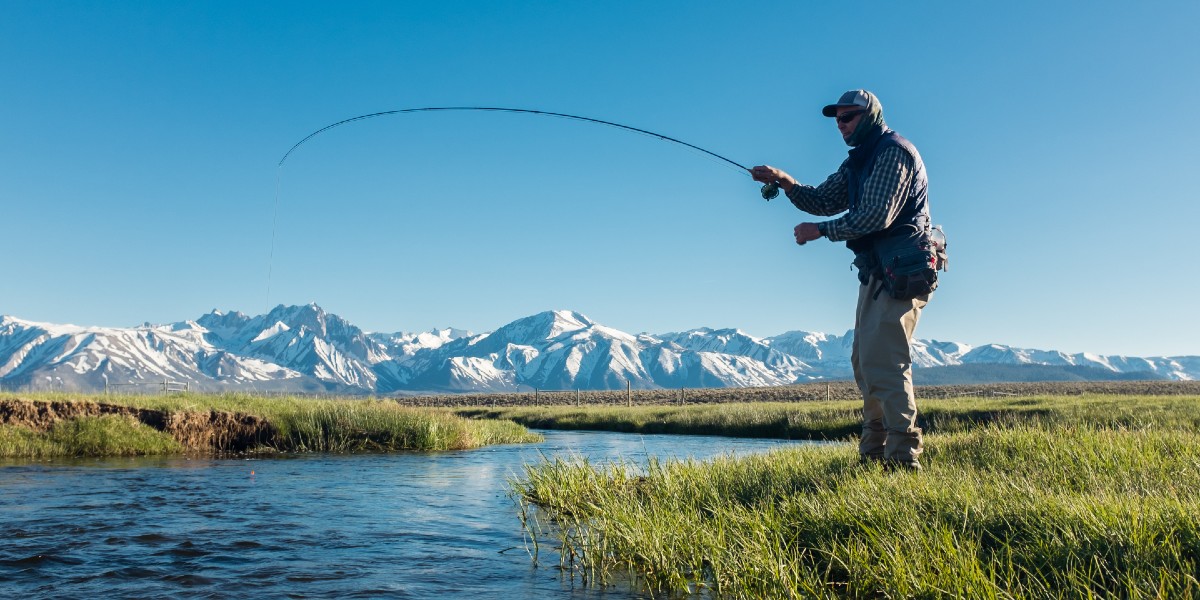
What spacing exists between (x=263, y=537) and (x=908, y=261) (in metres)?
5.68

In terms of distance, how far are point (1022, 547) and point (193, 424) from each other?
53.0 feet

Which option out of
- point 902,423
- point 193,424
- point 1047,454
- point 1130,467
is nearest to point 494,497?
point 902,423

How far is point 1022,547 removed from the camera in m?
4.21

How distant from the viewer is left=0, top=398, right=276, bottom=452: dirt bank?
15.2m

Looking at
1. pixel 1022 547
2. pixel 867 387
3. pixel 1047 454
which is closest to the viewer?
pixel 1022 547

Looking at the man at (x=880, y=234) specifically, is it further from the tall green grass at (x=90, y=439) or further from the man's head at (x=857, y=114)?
the tall green grass at (x=90, y=439)

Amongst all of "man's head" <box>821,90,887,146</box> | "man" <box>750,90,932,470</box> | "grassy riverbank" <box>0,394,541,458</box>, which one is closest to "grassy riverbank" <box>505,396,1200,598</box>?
"man" <box>750,90,932,470</box>

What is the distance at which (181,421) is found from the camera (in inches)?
645

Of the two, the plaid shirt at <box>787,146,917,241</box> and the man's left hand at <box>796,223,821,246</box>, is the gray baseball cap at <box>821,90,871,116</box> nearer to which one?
the plaid shirt at <box>787,146,917,241</box>

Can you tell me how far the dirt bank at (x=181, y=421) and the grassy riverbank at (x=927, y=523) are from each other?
10.5m

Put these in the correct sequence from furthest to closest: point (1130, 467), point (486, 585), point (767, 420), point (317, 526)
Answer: point (767, 420), point (317, 526), point (1130, 467), point (486, 585)

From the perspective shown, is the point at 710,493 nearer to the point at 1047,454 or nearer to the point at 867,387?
the point at 867,387

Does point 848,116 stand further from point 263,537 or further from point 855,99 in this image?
point 263,537

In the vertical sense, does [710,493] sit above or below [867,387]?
below
